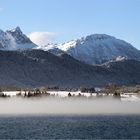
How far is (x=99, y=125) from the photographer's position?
168m

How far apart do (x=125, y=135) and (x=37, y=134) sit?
20837 millimetres

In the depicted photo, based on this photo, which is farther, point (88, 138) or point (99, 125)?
point (99, 125)

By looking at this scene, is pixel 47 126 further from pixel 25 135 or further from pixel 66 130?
pixel 25 135

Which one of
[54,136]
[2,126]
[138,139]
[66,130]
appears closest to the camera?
[138,139]

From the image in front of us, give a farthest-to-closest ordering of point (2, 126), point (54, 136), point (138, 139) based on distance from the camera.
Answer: point (2, 126) < point (54, 136) < point (138, 139)

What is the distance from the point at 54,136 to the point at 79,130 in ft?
61.9

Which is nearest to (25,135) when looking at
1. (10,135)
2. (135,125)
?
(10,135)

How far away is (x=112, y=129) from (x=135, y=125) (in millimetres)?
14101

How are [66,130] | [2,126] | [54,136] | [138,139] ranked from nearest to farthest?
1. [138,139]
2. [54,136]
3. [66,130]
4. [2,126]

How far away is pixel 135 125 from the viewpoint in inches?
6531

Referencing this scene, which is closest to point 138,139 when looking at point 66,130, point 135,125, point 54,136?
point 54,136

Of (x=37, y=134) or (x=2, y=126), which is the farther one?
(x=2, y=126)

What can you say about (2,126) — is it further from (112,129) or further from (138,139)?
(138,139)

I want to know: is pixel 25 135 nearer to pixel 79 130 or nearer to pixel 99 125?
pixel 79 130
